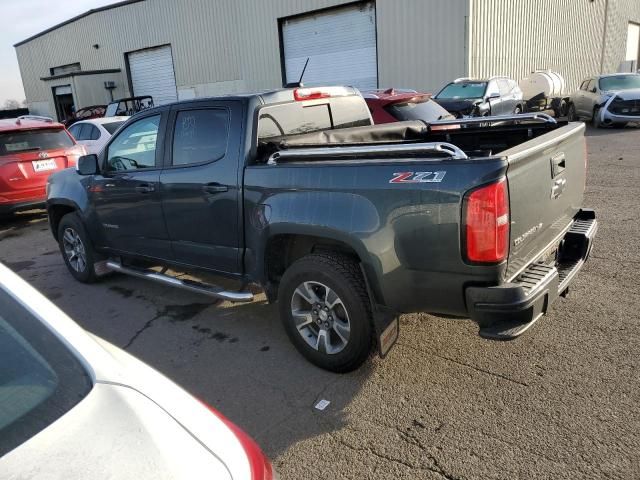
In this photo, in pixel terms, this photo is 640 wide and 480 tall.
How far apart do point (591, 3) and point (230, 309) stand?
28.9m

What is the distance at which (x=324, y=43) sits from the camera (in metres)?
20.6

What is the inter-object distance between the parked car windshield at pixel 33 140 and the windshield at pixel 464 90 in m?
10.1

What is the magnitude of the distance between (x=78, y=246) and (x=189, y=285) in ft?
7.01

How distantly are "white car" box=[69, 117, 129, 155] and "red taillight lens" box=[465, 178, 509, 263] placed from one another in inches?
395

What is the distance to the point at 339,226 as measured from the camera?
10.4ft

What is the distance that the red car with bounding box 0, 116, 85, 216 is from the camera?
332 inches

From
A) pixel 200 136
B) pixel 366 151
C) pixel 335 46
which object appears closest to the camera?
pixel 366 151

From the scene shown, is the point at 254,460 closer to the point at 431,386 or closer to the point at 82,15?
the point at 431,386

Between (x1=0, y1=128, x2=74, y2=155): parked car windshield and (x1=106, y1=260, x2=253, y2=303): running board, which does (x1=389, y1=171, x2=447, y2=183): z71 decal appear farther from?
(x1=0, y1=128, x2=74, y2=155): parked car windshield

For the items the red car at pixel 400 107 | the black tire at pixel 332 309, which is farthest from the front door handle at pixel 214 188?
the red car at pixel 400 107

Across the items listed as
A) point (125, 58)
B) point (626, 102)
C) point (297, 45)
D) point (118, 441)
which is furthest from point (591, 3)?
point (118, 441)

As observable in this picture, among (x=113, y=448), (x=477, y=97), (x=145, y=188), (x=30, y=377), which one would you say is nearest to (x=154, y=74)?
(x=477, y=97)

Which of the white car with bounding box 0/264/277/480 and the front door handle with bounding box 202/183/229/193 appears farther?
the front door handle with bounding box 202/183/229/193

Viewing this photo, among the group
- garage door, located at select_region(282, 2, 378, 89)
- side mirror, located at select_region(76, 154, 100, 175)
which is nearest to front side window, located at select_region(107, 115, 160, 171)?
side mirror, located at select_region(76, 154, 100, 175)
